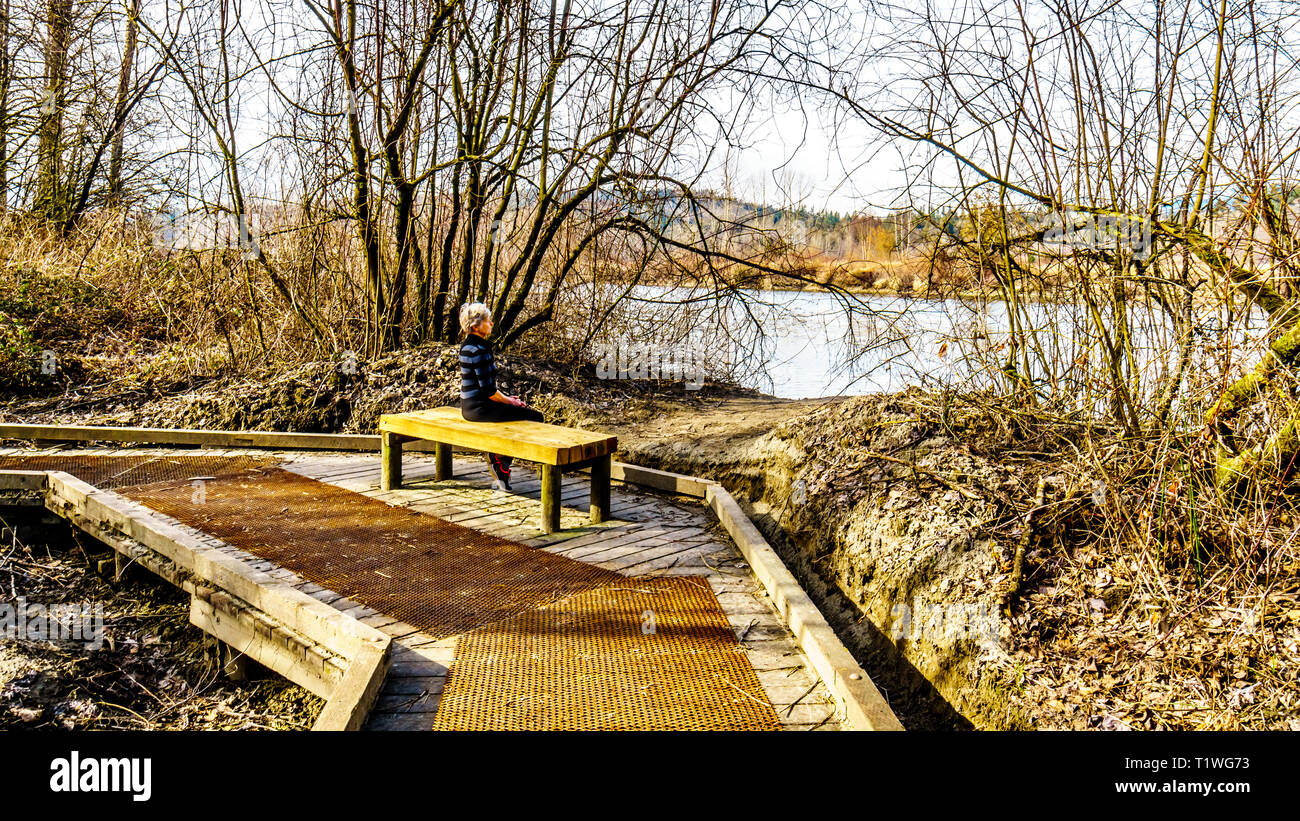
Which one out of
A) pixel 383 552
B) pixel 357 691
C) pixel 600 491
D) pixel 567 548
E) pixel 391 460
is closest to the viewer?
pixel 357 691

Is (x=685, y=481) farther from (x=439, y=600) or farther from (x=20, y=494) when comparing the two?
(x=20, y=494)

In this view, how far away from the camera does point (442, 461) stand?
7.54 m

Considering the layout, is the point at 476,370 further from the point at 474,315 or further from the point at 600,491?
the point at 600,491

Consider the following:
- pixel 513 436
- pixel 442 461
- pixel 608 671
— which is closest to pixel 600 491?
pixel 513 436

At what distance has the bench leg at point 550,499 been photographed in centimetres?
586

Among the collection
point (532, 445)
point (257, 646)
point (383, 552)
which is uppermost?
point (532, 445)

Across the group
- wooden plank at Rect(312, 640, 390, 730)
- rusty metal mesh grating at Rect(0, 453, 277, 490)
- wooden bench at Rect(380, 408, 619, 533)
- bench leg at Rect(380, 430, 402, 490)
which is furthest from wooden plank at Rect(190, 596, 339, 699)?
rusty metal mesh grating at Rect(0, 453, 277, 490)

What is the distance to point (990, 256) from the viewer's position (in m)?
6.26

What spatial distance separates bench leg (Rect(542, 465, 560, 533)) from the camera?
5.86 meters

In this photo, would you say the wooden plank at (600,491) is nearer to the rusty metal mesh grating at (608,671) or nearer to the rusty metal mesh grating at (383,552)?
the rusty metal mesh grating at (383,552)

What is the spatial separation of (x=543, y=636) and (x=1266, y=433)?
12.1 ft

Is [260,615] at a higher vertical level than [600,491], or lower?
lower

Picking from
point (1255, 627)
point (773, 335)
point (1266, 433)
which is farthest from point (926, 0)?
A: point (773, 335)

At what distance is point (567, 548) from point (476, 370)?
1650 millimetres
